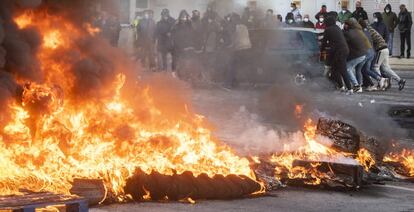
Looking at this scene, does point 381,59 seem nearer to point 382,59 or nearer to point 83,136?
point 382,59

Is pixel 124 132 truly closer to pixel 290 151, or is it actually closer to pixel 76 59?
pixel 76 59

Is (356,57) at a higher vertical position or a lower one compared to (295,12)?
lower

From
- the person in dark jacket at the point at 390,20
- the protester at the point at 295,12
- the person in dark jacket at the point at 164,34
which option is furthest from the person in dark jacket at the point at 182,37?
the person in dark jacket at the point at 390,20

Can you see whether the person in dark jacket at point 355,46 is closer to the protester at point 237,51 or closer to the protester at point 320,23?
the protester at point 237,51

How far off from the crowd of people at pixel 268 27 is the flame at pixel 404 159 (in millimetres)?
7905

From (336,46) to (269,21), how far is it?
4983 millimetres

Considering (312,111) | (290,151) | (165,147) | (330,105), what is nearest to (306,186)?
(290,151)

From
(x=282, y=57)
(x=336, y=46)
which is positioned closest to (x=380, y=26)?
(x=282, y=57)

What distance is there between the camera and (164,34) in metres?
23.3

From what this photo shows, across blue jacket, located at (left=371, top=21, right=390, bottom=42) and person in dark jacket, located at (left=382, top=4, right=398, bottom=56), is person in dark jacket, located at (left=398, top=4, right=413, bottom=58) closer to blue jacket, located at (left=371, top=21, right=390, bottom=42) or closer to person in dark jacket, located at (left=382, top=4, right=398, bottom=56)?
person in dark jacket, located at (left=382, top=4, right=398, bottom=56)

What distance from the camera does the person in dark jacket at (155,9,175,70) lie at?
23.0 meters

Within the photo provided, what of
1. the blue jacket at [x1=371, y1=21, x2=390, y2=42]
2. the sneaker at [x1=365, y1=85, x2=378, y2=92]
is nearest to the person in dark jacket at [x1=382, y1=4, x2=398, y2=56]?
the blue jacket at [x1=371, y1=21, x2=390, y2=42]

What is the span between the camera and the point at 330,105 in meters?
16.0

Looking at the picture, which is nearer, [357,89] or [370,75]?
[357,89]
